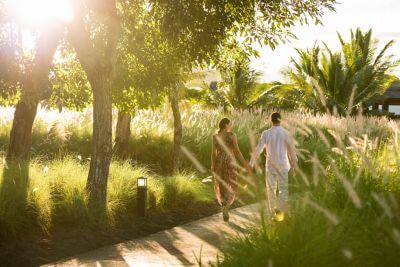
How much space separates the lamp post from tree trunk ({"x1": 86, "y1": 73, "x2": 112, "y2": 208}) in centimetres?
65

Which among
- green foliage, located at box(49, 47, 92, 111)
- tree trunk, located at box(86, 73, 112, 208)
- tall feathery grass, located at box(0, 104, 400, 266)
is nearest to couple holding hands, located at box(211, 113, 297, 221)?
tall feathery grass, located at box(0, 104, 400, 266)

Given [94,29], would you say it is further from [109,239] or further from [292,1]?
[109,239]

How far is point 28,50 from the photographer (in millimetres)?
13398

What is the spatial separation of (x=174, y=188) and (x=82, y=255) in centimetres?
402

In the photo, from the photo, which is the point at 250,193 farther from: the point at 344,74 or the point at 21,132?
the point at 344,74

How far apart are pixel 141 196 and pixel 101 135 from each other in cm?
131

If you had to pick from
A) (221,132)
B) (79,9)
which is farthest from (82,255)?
(79,9)

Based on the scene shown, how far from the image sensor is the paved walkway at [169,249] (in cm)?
791

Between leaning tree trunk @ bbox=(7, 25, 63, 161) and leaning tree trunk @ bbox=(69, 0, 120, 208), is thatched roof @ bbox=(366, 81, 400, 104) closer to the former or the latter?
leaning tree trunk @ bbox=(7, 25, 63, 161)

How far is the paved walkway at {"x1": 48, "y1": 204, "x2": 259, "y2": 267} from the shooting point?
312 inches

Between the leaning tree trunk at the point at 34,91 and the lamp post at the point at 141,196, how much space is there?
2.87 metres

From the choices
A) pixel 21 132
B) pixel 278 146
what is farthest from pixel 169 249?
pixel 21 132

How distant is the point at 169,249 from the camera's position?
343 inches

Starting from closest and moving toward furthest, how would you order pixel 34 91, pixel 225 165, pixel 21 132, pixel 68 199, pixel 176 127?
pixel 68 199 < pixel 225 165 < pixel 34 91 < pixel 21 132 < pixel 176 127
